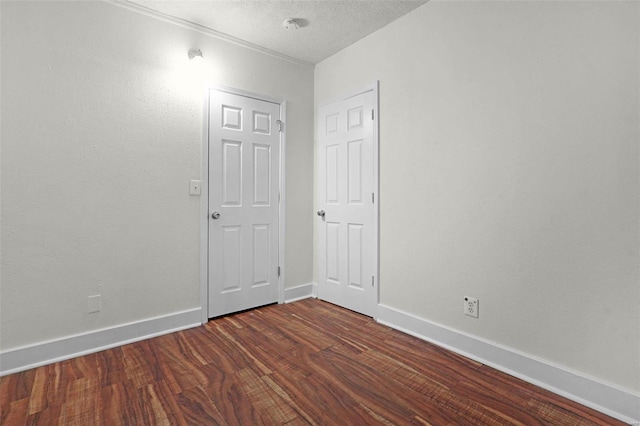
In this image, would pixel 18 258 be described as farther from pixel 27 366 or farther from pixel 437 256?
pixel 437 256

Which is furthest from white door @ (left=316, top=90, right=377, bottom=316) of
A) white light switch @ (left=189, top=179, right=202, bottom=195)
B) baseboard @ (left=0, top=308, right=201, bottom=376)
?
baseboard @ (left=0, top=308, right=201, bottom=376)

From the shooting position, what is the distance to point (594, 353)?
166 cm

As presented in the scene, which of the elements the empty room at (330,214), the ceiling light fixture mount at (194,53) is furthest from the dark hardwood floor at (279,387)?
the ceiling light fixture mount at (194,53)

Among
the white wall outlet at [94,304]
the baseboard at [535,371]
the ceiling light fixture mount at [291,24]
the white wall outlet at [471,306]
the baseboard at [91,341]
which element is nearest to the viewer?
the baseboard at [535,371]

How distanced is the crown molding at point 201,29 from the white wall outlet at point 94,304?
2.16m

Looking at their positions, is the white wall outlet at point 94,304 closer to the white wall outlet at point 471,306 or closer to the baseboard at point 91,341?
the baseboard at point 91,341

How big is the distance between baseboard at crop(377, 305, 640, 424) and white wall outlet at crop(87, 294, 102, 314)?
232 cm

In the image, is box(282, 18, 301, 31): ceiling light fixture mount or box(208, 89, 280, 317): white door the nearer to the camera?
box(282, 18, 301, 31): ceiling light fixture mount

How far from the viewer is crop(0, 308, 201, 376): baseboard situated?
2.01 meters

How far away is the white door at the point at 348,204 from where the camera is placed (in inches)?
114

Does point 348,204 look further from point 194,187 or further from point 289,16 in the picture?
point 289,16

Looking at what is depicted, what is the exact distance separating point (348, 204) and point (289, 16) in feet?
5.58

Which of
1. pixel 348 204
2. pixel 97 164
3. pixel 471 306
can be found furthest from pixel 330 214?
pixel 97 164

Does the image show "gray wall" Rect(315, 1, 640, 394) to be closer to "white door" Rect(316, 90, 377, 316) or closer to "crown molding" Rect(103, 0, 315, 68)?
"white door" Rect(316, 90, 377, 316)
